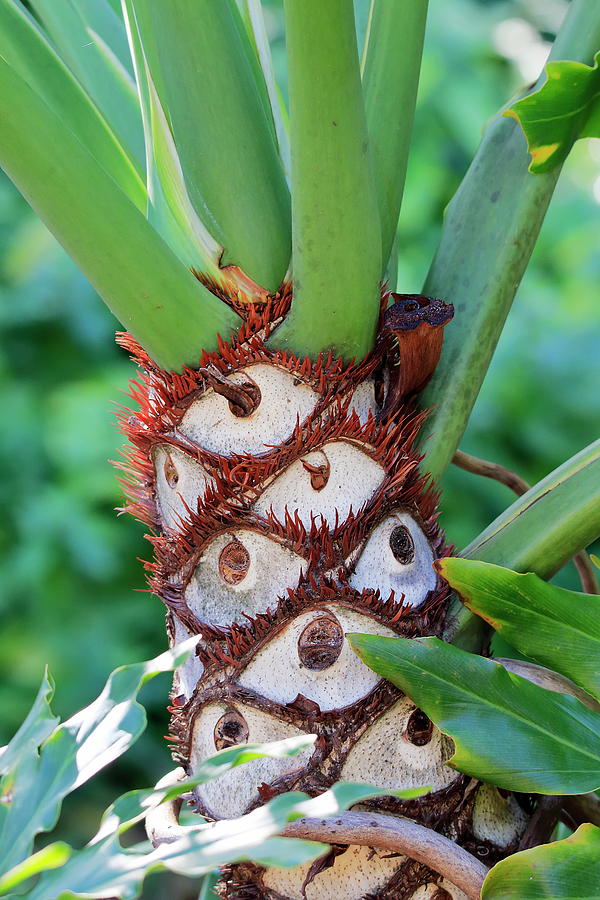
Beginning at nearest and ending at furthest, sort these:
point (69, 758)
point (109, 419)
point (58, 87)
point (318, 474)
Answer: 1. point (69, 758)
2. point (318, 474)
3. point (58, 87)
4. point (109, 419)

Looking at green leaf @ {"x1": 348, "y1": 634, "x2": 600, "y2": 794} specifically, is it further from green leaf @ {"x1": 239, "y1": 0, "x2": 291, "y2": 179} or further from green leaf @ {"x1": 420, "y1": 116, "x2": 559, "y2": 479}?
green leaf @ {"x1": 239, "y1": 0, "x2": 291, "y2": 179}

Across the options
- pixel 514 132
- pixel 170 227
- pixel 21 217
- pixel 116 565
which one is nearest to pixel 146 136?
pixel 170 227

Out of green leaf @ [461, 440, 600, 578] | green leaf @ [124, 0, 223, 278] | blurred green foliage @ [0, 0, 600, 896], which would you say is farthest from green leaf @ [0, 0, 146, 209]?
blurred green foliage @ [0, 0, 600, 896]

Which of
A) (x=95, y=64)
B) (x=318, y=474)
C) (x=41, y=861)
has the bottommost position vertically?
(x=41, y=861)

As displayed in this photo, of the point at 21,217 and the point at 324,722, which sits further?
the point at 21,217

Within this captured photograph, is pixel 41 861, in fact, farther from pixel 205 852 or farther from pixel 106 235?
pixel 106 235

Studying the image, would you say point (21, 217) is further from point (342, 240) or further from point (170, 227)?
point (342, 240)

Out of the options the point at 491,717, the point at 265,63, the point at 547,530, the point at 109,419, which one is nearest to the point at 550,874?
the point at 491,717
